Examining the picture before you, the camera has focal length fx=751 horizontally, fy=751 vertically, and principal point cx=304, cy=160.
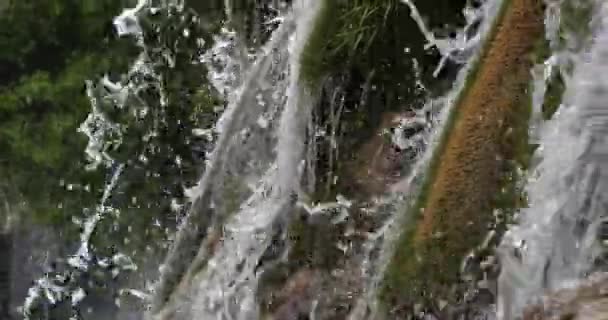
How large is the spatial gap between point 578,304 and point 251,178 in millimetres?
605

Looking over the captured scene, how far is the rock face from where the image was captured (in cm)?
65

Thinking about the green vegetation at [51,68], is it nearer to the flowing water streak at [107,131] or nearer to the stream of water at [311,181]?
the flowing water streak at [107,131]

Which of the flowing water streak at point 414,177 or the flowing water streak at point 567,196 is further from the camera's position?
the flowing water streak at point 414,177

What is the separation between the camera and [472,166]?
33.4 inches

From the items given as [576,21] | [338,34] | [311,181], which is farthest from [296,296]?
[576,21]

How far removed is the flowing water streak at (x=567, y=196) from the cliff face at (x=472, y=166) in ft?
0.15

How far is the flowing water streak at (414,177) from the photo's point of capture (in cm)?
90

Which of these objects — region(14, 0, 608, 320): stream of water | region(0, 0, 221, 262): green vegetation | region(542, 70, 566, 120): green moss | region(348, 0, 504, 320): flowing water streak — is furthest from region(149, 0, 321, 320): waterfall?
region(0, 0, 221, 262): green vegetation

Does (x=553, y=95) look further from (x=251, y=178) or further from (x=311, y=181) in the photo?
(x=251, y=178)

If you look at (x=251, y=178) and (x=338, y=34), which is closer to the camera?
(x=338, y=34)

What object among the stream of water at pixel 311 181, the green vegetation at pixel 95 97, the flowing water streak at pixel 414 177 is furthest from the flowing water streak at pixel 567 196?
the green vegetation at pixel 95 97

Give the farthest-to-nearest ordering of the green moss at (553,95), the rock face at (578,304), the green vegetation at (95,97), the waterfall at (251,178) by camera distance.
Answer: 1. the green vegetation at (95,97)
2. the waterfall at (251,178)
3. the green moss at (553,95)
4. the rock face at (578,304)

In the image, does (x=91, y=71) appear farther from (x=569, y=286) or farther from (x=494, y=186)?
(x=569, y=286)

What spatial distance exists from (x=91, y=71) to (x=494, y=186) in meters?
1.18
